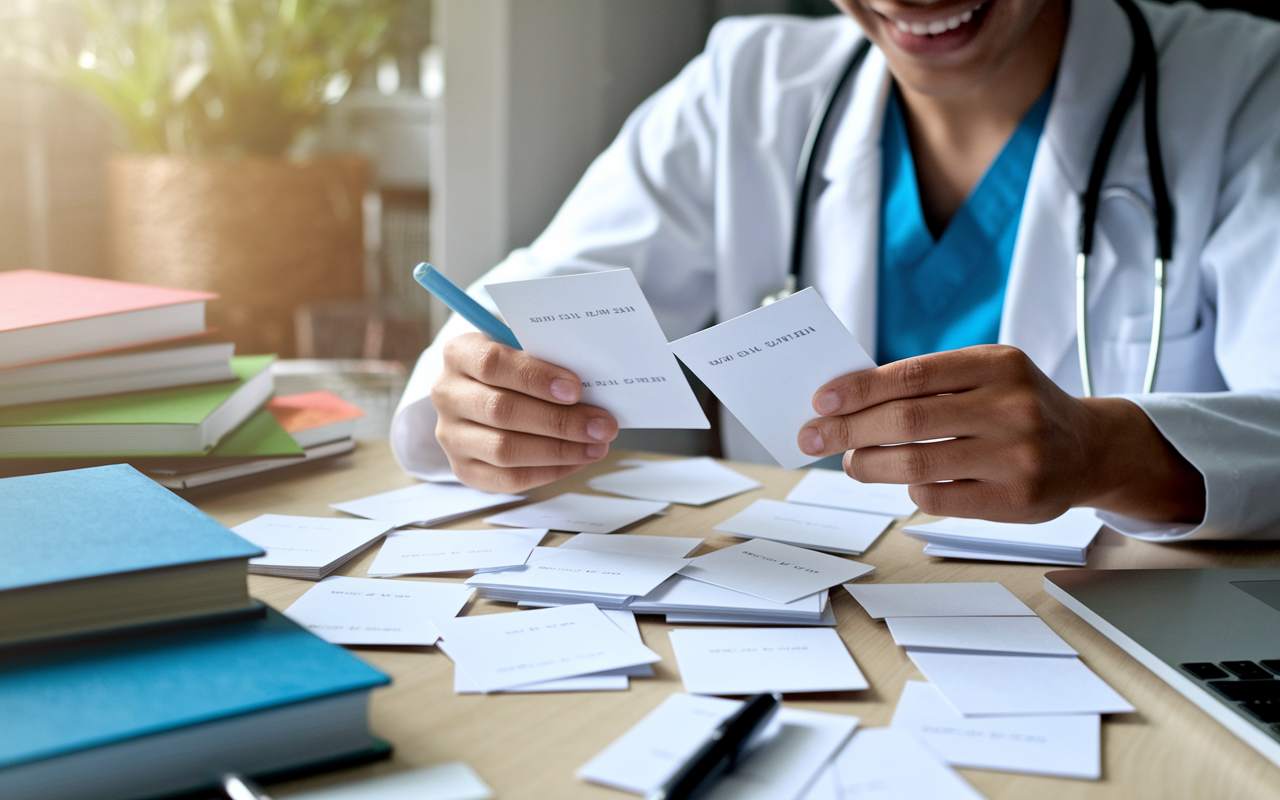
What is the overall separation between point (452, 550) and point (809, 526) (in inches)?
11.0

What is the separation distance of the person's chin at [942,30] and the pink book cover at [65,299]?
0.76 m

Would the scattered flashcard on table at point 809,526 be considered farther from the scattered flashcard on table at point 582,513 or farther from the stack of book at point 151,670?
the stack of book at point 151,670

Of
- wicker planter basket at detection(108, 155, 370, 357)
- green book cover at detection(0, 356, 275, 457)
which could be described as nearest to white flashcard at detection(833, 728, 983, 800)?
green book cover at detection(0, 356, 275, 457)

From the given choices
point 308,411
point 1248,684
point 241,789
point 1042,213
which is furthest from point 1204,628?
point 308,411

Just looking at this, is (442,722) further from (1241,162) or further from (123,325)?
(1241,162)

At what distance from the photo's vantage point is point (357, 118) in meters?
3.28

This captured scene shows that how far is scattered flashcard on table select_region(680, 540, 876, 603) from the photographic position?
619 millimetres

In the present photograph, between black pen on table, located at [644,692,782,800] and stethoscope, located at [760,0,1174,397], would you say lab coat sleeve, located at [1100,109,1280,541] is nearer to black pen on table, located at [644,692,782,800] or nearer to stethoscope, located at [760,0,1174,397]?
stethoscope, located at [760,0,1174,397]

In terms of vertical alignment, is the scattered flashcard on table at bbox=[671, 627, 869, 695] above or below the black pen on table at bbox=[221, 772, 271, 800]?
below

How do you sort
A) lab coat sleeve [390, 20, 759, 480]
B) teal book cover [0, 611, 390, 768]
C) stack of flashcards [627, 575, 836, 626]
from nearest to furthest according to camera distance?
teal book cover [0, 611, 390, 768]
stack of flashcards [627, 575, 836, 626]
lab coat sleeve [390, 20, 759, 480]

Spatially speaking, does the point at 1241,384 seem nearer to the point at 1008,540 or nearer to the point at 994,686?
the point at 1008,540

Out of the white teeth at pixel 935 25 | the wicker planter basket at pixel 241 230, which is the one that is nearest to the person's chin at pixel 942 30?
the white teeth at pixel 935 25

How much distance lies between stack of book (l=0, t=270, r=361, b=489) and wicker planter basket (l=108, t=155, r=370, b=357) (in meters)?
1.72

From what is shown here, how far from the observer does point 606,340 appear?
2.25 feet
